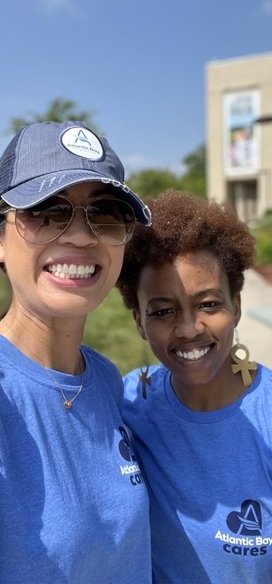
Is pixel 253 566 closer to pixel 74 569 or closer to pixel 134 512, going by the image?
pixel 134 512

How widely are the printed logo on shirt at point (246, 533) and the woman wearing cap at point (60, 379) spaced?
0.27 metres

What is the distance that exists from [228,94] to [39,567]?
50648 mm

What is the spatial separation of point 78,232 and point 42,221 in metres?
0.09

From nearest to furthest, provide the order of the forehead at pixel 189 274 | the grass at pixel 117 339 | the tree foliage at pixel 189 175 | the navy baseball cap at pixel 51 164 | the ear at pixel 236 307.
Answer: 1. the navy baseball cap at pixel 51 164
2. the forehead at pixel 189 274
3. the ear at pixel 236 307
4. the grass at pixel 117 339
5. the tree foliage at pixel 189 175

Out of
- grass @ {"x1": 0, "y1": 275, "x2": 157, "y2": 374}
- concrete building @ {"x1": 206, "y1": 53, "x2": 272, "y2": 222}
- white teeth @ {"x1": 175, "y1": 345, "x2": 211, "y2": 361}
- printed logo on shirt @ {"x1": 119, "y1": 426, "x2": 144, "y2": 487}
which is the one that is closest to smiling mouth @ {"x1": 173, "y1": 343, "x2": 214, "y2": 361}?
white teeth @ {"x1": 175, "y1": 345, "x2": 211, "y2": 361}

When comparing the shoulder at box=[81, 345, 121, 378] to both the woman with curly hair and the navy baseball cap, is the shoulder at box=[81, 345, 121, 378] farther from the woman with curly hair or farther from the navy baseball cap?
the navy baseball cap

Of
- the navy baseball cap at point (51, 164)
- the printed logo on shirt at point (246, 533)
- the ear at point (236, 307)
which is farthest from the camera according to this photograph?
the ear at point (236, 307)

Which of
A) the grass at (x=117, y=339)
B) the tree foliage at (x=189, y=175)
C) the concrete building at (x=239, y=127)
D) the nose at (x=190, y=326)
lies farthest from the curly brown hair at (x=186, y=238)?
the tree foliage at (x=189, y=175)

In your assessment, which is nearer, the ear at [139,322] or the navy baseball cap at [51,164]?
the navy baseball cap at [51,164]

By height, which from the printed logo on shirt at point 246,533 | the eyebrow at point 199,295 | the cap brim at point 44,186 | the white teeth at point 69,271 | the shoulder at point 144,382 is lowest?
the printed logo on shirt at point 246,533

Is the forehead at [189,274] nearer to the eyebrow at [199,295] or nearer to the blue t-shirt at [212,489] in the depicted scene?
the eyebrow at [199,295]

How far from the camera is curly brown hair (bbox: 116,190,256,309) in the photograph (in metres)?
1.82

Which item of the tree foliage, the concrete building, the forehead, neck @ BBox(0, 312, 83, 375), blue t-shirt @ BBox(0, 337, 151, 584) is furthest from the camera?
the tree foliage

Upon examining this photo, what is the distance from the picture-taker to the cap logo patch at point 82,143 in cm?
138
